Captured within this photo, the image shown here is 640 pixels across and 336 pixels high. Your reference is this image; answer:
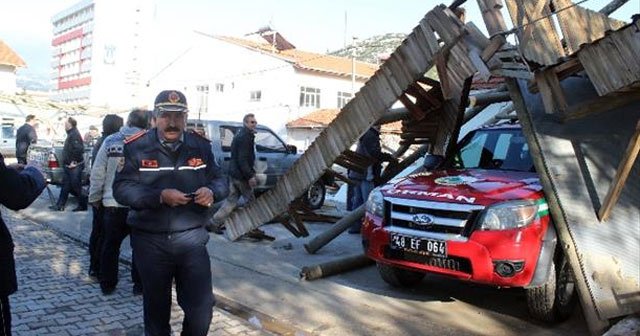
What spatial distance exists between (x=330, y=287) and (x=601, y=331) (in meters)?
2.66

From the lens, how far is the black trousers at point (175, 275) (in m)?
3.39

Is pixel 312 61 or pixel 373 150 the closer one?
pixel 373 150

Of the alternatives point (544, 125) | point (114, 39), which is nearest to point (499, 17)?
point (544, 125)

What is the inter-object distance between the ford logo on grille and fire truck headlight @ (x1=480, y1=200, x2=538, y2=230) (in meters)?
0.47

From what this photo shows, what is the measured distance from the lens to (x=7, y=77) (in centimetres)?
4600

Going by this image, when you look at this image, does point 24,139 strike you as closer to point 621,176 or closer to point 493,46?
point 493,46

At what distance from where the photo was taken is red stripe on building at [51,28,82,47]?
6912 cm

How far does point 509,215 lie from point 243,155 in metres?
4.34

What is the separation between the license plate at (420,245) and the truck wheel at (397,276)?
0.74 m

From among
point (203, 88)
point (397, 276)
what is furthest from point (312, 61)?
point (397, 276)

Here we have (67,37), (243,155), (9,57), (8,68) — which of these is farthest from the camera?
(67,37)

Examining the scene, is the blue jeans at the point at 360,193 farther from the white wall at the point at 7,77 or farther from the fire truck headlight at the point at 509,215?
the white wall at the point at 7,77

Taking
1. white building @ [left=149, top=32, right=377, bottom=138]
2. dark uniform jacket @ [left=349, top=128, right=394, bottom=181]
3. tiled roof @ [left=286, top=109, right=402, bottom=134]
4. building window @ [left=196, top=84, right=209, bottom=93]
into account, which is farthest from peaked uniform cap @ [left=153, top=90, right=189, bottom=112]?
building window @ [left=196, top=84, right=209, bottom=93]

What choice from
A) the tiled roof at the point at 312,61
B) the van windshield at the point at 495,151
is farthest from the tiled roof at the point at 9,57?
the van windshield at the point at 495,151
